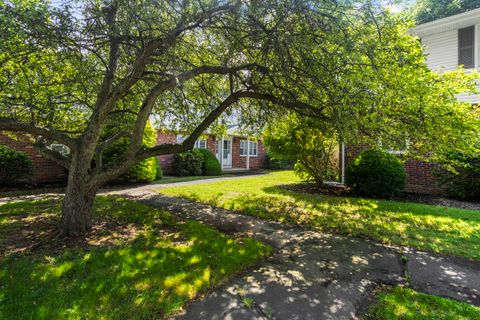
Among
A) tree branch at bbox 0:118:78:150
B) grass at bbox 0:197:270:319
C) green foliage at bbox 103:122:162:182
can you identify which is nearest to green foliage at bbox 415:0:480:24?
green foliage at bbox 103:122:162:182

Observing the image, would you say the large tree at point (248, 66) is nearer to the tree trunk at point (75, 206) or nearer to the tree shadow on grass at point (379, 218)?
the tree trunk at point (75, 206)

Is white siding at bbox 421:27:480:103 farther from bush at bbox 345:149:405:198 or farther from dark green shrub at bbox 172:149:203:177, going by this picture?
dark green shrub at bbox 172:149:203:177

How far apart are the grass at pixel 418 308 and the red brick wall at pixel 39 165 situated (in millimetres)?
12912

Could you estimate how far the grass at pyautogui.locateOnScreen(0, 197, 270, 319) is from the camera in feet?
8.73

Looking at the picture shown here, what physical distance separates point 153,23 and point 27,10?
6.07ft

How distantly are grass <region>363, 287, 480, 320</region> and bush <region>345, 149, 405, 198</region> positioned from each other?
6295 millimetres

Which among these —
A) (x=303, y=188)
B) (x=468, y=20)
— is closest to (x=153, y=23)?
(x=303, y=188)

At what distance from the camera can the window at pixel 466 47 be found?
10.4m

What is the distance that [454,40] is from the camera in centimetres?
1075

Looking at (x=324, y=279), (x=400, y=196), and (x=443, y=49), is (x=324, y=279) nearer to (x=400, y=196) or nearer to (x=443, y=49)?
(x=400, y=196)

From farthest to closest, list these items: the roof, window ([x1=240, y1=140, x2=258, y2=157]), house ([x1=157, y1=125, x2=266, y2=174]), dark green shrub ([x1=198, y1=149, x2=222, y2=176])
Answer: window ([x1=240, y1=140, x2=258, y2=157]), house ([x1=157, y1=125, x2=266, y2=174]), dark green shrub ([x1=198, y1=149, x2=222, y2=176]), the roof

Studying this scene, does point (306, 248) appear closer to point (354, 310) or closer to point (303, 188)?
point (354, 310)

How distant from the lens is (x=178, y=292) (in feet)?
9.71

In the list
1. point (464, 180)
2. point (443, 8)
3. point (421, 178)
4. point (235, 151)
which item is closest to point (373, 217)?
point (464, 180)
